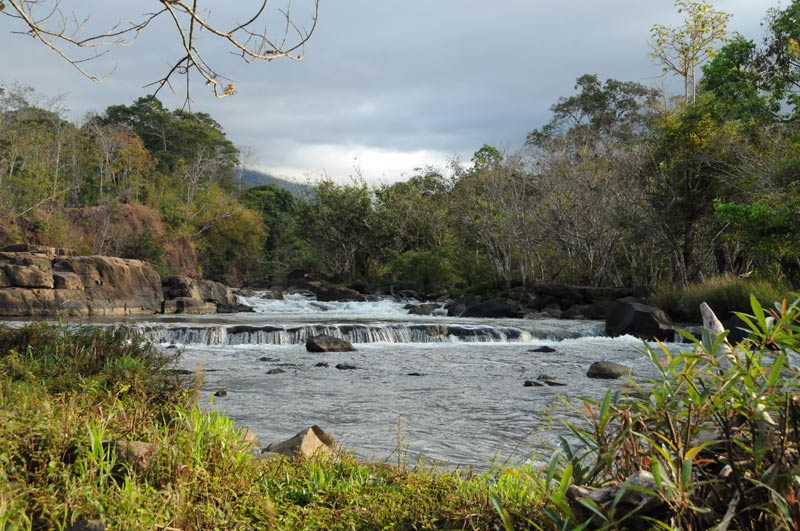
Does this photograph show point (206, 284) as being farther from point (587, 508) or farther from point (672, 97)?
point (587, 508)

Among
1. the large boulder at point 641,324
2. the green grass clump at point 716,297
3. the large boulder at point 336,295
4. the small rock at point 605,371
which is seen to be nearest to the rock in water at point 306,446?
the small rock at point 605,371

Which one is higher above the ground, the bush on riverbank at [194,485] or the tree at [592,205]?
the tree at [592,205]

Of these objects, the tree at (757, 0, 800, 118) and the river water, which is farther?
the tree at (757, 0, 800, 118)

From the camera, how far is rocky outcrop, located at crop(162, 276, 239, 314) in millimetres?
23922

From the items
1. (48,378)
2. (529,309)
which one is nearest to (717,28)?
(529,309)

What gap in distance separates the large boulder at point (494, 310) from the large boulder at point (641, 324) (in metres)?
4.87

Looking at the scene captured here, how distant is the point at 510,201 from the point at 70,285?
17.5 metres

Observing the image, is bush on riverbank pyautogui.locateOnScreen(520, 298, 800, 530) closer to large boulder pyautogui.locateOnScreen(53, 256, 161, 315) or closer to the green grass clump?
the green grass clump

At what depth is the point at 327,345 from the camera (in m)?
13.9

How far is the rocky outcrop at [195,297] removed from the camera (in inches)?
942

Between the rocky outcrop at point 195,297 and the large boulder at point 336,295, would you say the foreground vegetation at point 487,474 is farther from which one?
the large boulder at point 336,295

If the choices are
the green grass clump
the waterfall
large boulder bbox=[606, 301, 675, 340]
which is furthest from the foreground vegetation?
the green grass clump

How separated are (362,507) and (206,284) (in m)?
24.6

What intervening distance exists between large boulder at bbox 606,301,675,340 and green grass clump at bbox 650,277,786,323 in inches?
61.2
